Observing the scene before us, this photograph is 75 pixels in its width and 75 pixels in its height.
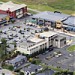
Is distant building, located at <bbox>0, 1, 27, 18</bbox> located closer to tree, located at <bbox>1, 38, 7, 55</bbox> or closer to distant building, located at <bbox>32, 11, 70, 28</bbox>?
distant building, located at <bbox>32, 11, 70, 28</bbox>

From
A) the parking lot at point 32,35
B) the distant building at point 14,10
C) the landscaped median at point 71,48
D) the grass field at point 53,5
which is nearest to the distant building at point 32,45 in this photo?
the parking lot at point 32,35

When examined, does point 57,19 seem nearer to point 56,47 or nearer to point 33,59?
point 56,47

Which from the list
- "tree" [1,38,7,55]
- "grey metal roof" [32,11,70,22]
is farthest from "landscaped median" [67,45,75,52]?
"grey metal roof" [32,11,70,22]

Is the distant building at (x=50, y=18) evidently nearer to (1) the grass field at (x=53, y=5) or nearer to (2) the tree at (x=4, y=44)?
(1) the grass field at (x=53, y=5)

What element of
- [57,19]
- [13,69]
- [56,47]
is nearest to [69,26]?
[57,19]

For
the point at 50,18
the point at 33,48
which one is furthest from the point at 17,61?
the point at 50,18

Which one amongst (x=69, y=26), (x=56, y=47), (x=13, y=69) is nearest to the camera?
(x=13, y=69)

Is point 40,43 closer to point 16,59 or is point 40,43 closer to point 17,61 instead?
point 16,59
